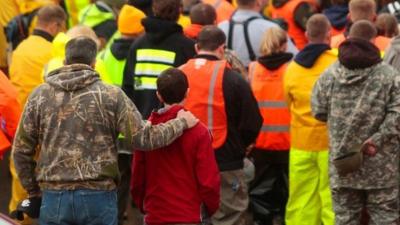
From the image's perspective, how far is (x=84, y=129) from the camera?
6.27m

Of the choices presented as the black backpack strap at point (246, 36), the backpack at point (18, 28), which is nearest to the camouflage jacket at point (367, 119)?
the black backpack strap at point (246, 36)

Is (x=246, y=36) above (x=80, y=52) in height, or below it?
below

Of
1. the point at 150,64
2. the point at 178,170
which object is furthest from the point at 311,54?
the point at 178,170

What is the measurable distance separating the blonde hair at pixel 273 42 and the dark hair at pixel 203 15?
56cm

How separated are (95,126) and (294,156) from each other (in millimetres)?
2903

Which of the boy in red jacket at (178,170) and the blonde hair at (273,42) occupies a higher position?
the blonde hair at (273,42)

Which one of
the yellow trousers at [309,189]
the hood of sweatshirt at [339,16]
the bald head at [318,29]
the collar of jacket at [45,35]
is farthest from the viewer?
the hood of sweatshirt at [339,16]

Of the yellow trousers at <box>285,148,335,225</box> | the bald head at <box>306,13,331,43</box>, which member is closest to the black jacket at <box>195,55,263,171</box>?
the yellow trousers at <box>285,148,335,225</box>

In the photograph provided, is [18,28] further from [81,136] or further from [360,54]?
[81,136]

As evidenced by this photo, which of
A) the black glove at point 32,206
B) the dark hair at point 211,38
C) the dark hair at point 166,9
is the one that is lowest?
the black glove at point 32,206

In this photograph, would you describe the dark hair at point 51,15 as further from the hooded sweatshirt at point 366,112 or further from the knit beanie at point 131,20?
the hooded sweatshirt at point 366,112

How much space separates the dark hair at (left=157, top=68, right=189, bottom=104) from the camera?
649cm

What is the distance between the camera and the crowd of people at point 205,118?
20.7 ft

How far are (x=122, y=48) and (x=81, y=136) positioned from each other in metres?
2.87
